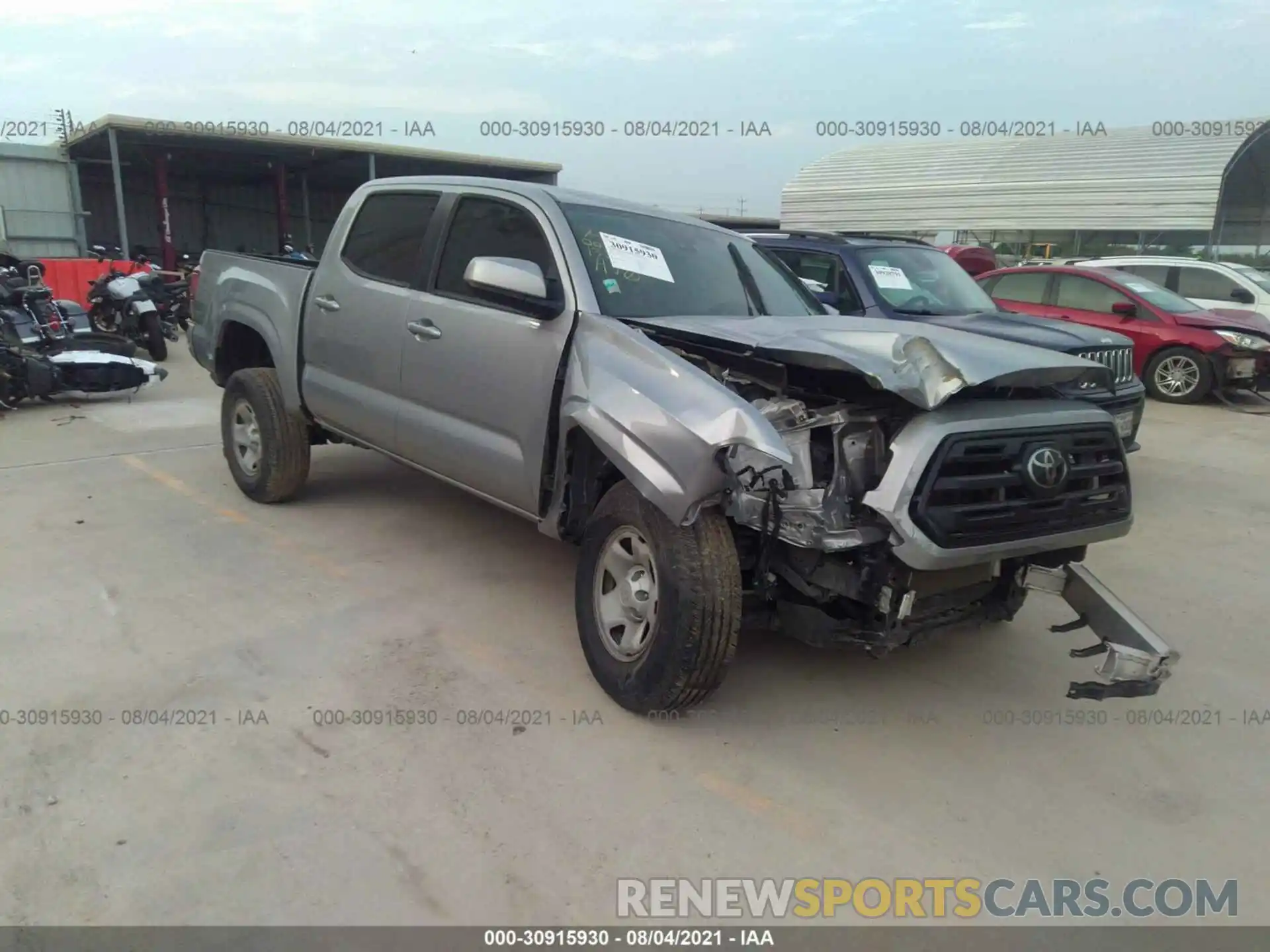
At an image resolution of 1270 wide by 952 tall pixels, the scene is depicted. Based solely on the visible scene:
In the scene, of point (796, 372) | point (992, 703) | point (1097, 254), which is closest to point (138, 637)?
point (796, 372)

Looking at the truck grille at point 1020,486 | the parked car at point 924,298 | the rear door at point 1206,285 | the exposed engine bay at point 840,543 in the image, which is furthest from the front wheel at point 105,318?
the rear door at point 1206,285

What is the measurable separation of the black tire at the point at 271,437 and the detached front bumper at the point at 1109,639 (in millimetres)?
3967

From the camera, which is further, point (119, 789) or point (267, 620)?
point (267, 620)

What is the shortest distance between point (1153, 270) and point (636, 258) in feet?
38.0

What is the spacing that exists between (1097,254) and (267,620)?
27586 millimetres

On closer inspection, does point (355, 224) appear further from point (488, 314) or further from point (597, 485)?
point (597, 485)

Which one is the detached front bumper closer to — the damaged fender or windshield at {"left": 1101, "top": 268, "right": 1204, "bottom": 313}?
the damaged fender

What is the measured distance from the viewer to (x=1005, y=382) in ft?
10.2

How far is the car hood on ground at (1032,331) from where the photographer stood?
6.32 meters

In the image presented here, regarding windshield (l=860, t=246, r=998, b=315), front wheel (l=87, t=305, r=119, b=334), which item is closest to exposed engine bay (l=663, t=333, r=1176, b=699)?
windshield (l=860, t=246, r=998, b=315)

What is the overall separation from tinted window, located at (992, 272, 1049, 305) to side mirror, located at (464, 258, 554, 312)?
862 centimetres

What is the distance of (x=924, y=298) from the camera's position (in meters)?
7.15

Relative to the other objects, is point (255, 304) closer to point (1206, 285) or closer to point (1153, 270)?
point (1153, 270)

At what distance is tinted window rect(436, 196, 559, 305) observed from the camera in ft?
12.9
